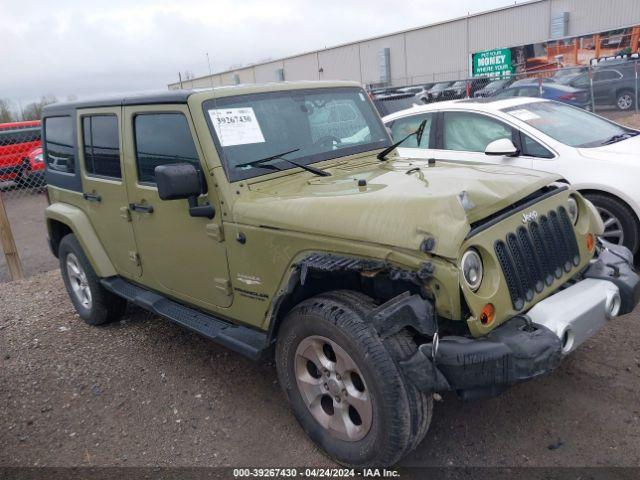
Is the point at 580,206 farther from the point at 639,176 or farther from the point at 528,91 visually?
the point at 528,91

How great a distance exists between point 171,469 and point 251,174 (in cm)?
174

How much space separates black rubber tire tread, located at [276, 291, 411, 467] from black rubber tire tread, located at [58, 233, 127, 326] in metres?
2.44

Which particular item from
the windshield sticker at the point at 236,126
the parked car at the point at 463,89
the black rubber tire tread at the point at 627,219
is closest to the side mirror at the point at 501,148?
the black rubber tire tread at the point at 627,219

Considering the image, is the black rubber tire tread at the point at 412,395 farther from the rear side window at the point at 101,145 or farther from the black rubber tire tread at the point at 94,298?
the black rubber tire tread at the point at 94,298

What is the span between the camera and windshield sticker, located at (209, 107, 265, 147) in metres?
3.38

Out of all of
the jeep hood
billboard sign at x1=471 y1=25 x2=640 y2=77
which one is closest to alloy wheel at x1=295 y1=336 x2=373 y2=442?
the jeep hood

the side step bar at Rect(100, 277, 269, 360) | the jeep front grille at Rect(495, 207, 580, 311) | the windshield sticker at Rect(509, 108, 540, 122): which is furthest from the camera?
the windshield sticker at Rect(509, 108, 540, 122)

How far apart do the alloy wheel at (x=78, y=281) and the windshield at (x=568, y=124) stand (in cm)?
451

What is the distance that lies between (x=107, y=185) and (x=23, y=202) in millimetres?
10992

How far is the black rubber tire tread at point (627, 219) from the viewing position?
492 cm

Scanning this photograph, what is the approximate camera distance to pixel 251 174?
336 centimetres

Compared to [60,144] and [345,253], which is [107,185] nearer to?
[60,144]

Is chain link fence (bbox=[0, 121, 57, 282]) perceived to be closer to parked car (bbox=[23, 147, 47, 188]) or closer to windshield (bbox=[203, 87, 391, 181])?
parked car (bbox=[23, 147, 47, 188])

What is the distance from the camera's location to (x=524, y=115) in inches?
227
